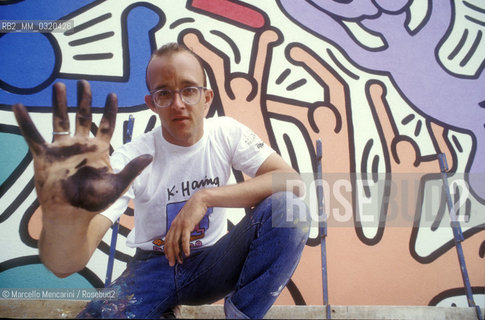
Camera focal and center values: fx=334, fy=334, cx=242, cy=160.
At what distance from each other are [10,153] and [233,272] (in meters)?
1.59

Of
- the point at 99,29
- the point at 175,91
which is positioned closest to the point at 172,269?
the point at 175,91

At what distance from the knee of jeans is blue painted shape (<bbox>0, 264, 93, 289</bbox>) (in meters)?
1.30

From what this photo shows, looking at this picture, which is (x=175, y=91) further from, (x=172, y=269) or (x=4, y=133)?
(x=4, y=133)

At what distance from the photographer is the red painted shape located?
2.21 m

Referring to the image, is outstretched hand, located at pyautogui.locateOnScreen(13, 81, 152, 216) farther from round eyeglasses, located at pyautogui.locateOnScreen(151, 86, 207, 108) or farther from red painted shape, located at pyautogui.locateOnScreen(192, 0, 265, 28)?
red painted shape, located at pyautogui.locateOnScreen(192, 0, 265, 28)

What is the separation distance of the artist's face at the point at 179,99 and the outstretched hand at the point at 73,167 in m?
0.29

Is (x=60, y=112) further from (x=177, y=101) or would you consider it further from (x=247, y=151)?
(x=247, y=151)

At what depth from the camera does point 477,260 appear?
205 centimetres

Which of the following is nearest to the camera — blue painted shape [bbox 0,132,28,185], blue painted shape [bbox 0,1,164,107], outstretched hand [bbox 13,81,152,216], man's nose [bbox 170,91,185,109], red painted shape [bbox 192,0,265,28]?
outstretched hand [bbox 13,81,152,216]

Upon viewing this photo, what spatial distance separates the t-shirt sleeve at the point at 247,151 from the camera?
133 cm

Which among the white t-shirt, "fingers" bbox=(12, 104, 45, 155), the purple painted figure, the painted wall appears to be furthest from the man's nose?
the purple painted figure

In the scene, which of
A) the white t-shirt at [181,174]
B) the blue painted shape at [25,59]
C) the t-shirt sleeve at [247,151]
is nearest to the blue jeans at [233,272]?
the white t-shirt at [181,174]

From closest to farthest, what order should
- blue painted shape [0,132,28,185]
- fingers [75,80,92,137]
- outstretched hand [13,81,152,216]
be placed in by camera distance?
outstretched hand [13,81,152,216], fingers [75,80,92,137], blue painted shape [0,132,28,185]

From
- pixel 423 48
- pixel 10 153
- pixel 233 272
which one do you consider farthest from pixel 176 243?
pixel 423 48
